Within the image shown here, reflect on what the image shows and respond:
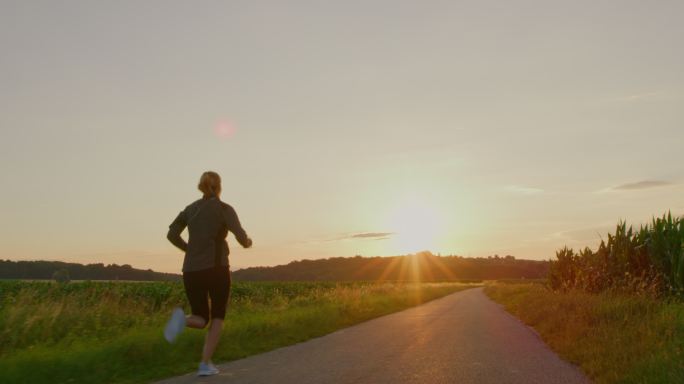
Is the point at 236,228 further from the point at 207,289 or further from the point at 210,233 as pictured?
the point at 207,289

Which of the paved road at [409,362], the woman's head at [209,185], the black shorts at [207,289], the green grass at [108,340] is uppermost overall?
the woman's head at [209,185]

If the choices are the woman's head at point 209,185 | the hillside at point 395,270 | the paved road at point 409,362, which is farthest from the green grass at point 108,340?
the hillside at point 395,270

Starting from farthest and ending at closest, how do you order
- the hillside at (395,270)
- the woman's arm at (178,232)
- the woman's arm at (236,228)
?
1. the hillside at (395,270)
2. the woman's arm at (178,232)
3. the woman's arm at (236,228)

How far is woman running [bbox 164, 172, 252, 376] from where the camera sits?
7.40m

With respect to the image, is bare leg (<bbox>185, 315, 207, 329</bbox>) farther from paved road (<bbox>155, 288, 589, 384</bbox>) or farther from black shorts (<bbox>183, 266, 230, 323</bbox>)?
paved road (<bbox>155, 288, 589, 384</bbox>)

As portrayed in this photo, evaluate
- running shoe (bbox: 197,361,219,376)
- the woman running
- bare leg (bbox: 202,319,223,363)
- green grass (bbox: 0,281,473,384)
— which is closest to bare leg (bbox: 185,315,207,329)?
the woman running

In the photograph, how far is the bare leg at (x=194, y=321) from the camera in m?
7.38

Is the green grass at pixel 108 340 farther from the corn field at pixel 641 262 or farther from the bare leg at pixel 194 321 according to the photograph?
the corn field at pixel 641 262

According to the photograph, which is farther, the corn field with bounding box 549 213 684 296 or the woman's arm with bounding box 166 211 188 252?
the corn field with bounding box 549 213 684 296

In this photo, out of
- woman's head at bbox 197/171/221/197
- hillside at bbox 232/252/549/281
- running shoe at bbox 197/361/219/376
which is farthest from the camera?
hillside at bbox 232/252/549/281

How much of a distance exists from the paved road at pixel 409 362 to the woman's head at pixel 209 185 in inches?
85.3

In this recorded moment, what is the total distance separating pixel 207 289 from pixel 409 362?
2791 millimetres

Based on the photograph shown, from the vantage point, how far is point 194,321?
7.44 metres

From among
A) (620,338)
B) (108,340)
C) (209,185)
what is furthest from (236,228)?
(620,338)
